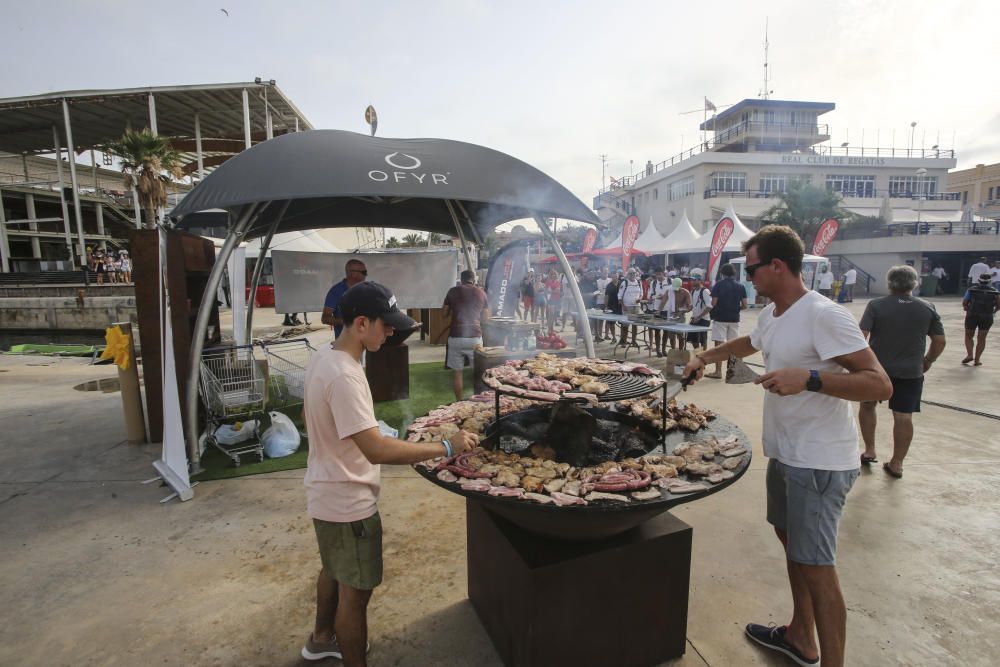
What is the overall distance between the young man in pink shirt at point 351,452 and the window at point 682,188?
146ft

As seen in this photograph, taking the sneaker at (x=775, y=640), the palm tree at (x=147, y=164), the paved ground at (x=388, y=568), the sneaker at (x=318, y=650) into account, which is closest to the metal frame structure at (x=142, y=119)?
the palm tree at (x=147, y=164)

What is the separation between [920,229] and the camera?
32.3m

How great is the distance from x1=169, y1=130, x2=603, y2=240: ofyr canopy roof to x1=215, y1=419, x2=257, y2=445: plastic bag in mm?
2412

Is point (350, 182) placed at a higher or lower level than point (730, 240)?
lower

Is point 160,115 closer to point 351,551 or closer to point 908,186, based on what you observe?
point 351,551

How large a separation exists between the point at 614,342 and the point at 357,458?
1158cm

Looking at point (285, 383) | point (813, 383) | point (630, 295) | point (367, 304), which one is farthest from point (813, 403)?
point (630, 295)

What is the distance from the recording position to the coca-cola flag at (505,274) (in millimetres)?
12602

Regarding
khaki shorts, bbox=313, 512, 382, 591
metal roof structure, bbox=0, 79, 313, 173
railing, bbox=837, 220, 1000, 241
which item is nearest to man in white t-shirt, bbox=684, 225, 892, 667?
khaki shorts, bbox=313, 512, 382, 591

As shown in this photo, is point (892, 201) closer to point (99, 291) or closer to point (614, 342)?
point (614, 342)

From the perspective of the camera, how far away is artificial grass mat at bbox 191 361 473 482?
5113mm

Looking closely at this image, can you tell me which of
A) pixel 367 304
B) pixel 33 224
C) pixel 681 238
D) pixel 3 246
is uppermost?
pixel 33 224

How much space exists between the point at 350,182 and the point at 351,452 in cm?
333

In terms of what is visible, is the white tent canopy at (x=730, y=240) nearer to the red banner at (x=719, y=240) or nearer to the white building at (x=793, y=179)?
the red banner at (x=719, y=240)
